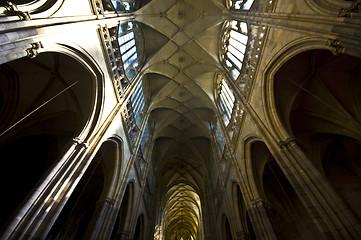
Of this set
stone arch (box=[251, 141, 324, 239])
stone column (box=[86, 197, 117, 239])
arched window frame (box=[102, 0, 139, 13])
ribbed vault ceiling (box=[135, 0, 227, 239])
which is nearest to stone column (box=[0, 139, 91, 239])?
stone column (box=[86, 197, 117, 239])

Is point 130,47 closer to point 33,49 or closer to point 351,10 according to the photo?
point 33,49

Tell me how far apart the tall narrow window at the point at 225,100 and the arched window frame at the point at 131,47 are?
631 centimetres

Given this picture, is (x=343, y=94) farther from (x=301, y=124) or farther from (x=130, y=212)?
(x=130, y=212)

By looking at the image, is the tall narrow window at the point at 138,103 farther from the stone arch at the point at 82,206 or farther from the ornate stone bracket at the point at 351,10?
the ornate stone bracket at the point at 351,10

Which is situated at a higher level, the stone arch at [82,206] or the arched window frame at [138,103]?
the arched window frame at [138,103]

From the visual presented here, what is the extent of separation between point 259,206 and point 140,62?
11.6 meters

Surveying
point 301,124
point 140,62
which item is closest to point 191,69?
point 140,62

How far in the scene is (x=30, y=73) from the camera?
802 centimetres

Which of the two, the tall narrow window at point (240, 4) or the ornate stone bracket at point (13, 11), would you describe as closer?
the ornate stone bracket at point (13, 11)

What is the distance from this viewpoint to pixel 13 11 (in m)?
3.94

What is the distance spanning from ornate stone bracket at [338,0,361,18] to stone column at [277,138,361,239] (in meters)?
3.42

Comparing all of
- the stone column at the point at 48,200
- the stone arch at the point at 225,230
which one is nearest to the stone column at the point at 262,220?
the stone arch at the point at 225,230

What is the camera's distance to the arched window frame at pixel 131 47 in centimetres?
1065

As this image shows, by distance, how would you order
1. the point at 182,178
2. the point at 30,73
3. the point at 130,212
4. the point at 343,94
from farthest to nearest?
the point at 182,178 → the point at 130,212 → the point at 30,73 → the point at 343,94
